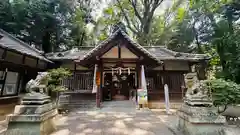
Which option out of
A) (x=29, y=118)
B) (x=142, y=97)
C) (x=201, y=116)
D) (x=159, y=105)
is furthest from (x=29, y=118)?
(x=159, y=105)

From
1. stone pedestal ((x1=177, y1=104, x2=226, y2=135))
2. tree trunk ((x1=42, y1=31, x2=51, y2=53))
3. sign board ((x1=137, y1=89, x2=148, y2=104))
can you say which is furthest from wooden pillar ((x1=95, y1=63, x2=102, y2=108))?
tree trunk ((x1=42, y1=31, x2=51, y2=53))

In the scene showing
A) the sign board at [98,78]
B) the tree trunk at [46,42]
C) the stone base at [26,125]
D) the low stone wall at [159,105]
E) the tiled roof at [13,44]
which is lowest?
the low stone wall at [159,105]

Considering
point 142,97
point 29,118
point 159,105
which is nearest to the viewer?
point 29,118

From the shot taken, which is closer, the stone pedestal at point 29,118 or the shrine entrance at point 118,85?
the stone pedestal at point 29,118

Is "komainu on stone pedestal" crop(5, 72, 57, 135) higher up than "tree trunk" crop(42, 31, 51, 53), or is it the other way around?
"tree trunk" crop(42, 31, 51, 53)

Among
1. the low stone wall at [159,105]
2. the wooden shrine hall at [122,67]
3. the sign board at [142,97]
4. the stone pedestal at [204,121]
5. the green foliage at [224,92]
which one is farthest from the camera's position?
the low stone wall at [159,105]

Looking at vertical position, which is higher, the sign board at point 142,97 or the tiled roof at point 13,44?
the tiled roof at point 13,44

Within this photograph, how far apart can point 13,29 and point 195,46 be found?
64.2 feet

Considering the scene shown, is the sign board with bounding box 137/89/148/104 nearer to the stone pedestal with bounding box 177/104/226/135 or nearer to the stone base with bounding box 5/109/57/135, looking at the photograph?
the stone pedestal with bounding box 177/104/226/135

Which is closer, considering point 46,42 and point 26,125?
point 26,125

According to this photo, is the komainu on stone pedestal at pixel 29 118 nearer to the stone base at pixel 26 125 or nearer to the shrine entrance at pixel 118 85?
the stone base at pixel 26 125

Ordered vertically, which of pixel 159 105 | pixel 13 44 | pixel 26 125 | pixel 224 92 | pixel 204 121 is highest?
pixel 13 44

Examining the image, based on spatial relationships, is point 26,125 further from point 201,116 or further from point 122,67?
point 122,67

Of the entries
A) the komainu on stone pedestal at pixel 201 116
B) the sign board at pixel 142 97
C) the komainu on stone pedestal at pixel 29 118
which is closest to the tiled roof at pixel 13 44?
the komainu on stone pedestal at pixel 29 118
